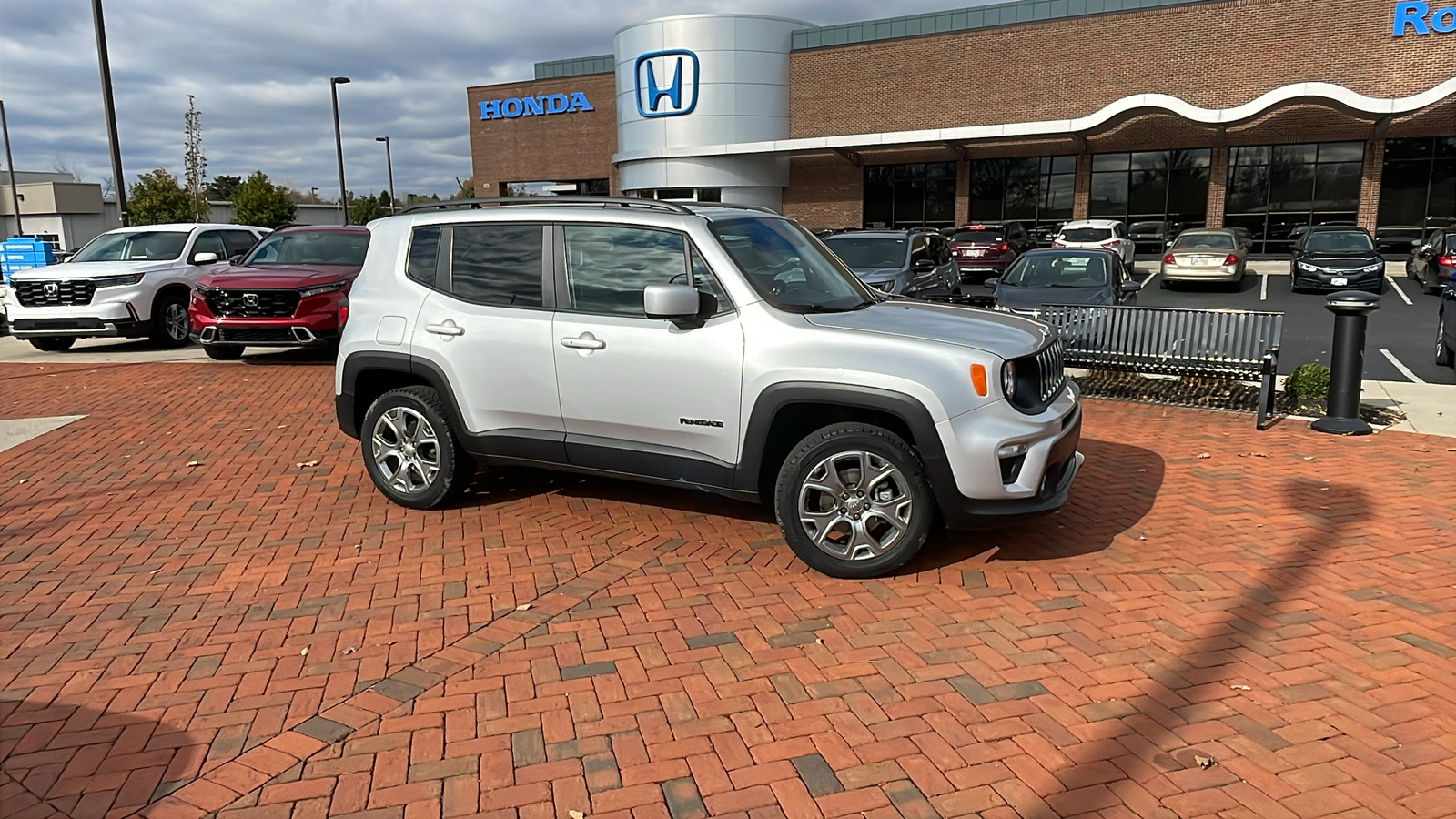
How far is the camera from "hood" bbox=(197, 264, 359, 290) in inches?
451

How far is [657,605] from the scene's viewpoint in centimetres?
454

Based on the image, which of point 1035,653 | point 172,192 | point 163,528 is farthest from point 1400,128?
point 172,192

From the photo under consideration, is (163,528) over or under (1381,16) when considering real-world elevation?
under

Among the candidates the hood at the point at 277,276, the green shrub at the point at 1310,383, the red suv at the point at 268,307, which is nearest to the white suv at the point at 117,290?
the hood at the point at 277,276

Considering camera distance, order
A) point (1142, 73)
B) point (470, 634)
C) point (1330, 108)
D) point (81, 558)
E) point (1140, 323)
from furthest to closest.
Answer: point (1142, 73), point (1330, 108), point (1140, 323), point (81, 558), point (470, 634)

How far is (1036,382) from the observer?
4.79m

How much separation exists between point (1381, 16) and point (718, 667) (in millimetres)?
31934

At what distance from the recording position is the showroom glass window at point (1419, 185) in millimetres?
27359

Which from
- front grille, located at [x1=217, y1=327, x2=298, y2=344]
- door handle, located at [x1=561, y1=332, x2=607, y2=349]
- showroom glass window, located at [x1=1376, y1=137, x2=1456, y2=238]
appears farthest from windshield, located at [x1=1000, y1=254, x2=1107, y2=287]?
showroom glass window, located at [x1=1376, y1=137, x2=1456, y2=238]

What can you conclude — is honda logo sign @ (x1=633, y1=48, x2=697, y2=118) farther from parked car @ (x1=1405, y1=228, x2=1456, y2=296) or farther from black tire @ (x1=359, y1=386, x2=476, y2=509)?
black tire @ (x1=359, y1=386, x2=476, y2=509)

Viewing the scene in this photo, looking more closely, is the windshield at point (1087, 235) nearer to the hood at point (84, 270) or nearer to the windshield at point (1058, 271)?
the windshield at point (1058, 271)

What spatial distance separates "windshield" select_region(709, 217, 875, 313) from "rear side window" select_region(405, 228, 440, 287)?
1.77 meters

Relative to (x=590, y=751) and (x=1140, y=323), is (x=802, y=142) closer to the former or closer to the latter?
(x=1140, y=323)

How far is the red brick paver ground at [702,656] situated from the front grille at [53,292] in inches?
318
